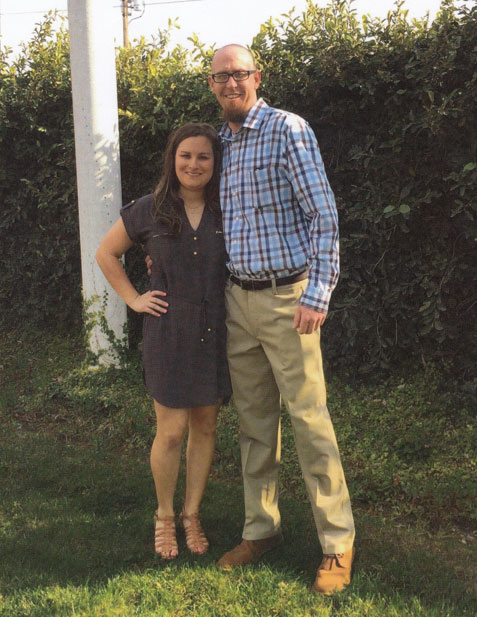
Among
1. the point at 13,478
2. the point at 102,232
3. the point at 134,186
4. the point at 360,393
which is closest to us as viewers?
A: the point at 13,478

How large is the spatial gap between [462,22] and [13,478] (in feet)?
12.9

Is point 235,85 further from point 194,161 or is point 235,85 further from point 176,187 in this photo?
point 176,187

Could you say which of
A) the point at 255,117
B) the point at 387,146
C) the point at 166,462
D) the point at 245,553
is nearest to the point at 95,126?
the point at 387,146

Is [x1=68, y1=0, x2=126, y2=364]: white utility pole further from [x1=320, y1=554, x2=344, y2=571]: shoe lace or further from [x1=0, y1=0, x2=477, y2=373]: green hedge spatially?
[x1=320, y1=554, x2=344, y2=571]: shoe lace

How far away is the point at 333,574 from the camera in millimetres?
3145

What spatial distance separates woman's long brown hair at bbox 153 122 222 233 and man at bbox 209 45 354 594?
0.09m

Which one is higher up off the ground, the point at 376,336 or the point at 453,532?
the point at 376,336

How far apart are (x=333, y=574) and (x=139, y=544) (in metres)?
1.02

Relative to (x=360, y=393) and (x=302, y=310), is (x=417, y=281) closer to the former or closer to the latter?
(x=360, y=393)

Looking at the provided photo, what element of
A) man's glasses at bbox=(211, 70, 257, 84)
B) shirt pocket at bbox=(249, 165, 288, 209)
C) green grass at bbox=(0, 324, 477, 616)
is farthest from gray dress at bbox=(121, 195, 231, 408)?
green grass at bbox=(0, 324, 477, 616)

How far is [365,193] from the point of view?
4.68m

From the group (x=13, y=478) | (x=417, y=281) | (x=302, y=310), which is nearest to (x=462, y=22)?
(x=417, y=281)

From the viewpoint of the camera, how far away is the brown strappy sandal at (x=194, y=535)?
3.48 m

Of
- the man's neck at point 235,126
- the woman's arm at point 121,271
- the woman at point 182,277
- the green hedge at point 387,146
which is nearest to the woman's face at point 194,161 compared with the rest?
the woman at point 182,277
